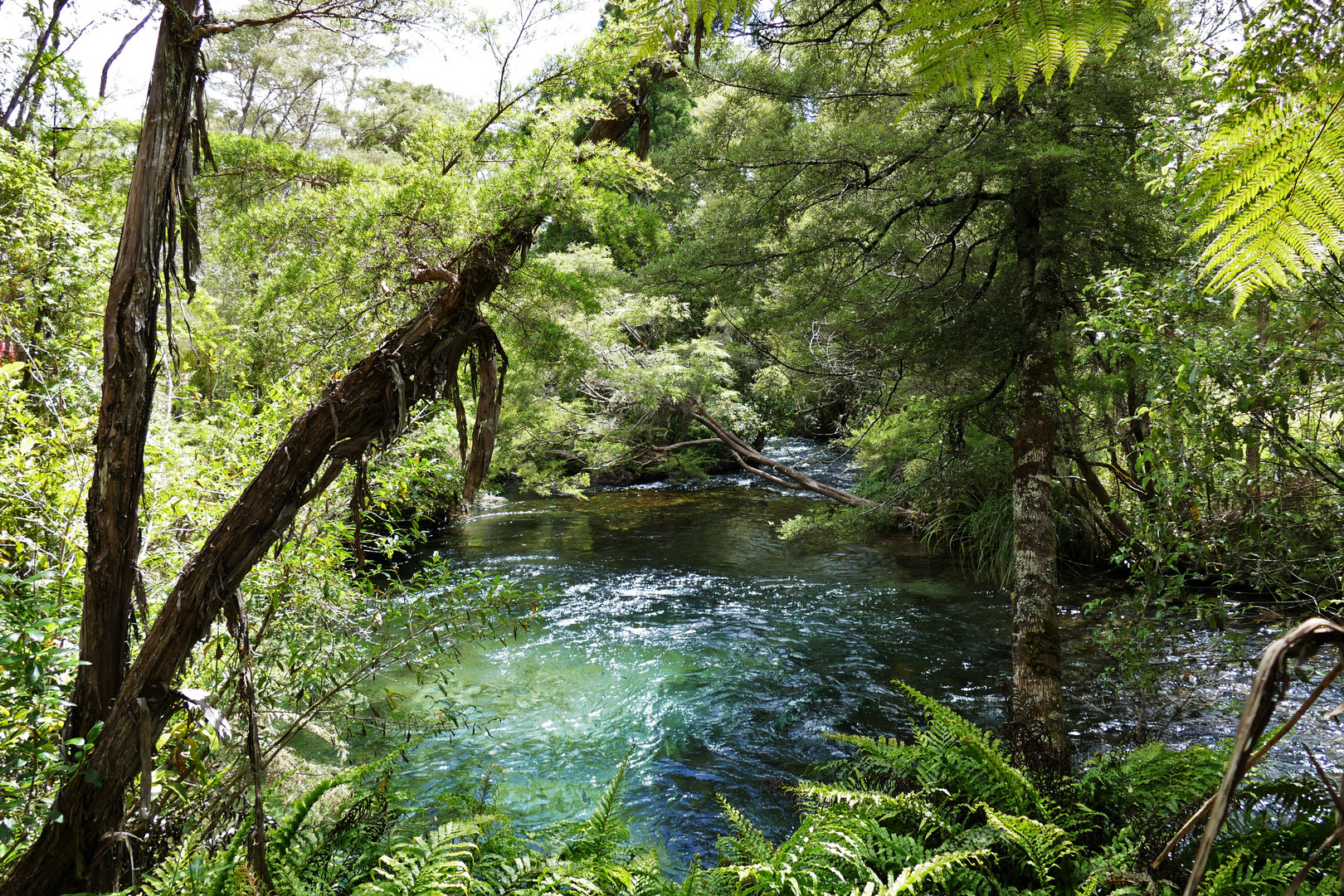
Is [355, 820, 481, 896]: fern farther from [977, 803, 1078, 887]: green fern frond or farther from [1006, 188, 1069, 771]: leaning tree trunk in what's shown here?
[1006, 188, 1069, 771]: leaning tree trunk

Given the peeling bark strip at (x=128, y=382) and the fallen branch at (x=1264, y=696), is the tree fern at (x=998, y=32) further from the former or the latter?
the peeling bark strip at (x=128, y=382)

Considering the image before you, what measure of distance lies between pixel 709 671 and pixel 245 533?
5.08 meters

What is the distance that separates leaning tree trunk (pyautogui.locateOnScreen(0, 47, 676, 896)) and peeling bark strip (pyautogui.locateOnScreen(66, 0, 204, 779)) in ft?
Result: 0.37

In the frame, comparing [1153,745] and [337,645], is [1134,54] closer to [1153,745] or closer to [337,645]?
[1153,745]

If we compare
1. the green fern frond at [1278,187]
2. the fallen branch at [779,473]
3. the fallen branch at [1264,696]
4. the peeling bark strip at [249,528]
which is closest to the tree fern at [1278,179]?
the green fern frond at [1278,187]

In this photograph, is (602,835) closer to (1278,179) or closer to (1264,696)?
(1264,696)

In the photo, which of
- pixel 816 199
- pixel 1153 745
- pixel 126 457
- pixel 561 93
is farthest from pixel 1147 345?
pixel 126 457

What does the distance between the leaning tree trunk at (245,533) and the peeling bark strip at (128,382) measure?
114 millimetres

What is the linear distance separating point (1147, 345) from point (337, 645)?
4417 mm

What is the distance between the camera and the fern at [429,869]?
2.55m

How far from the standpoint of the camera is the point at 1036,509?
5168mm

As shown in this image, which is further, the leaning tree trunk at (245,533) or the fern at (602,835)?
the fern at (602,835)

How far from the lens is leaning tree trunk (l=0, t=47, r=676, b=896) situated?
223 centimetres

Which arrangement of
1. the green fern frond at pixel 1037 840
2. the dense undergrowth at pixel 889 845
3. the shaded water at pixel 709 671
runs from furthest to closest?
the shaded water at pixel 709 671, the green fern frond at pixel 1037 840, the dense undergrowth at pixel 889 845
